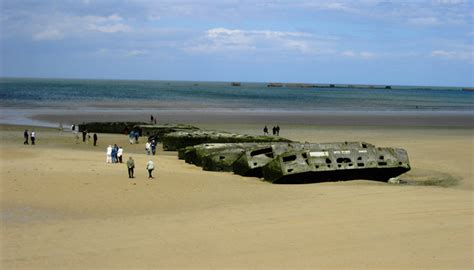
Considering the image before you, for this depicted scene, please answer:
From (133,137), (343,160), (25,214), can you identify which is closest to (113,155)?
(343,160)

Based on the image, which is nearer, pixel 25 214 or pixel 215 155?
pixel 25 214

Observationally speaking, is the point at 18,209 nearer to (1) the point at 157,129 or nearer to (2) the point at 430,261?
(2) the point at 430,261

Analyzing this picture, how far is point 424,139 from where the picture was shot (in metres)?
41.6

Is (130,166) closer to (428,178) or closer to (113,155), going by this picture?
(113,155)

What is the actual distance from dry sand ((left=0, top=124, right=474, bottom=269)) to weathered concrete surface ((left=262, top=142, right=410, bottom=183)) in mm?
659

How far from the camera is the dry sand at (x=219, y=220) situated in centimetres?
1188

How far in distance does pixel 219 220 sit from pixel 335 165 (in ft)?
27.9

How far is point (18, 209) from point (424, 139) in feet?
104

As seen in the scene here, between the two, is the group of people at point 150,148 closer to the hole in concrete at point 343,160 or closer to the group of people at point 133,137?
the group of people at point 133,137

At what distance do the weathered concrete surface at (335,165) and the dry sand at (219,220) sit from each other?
2.16ft

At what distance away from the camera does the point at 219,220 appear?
15.2 m

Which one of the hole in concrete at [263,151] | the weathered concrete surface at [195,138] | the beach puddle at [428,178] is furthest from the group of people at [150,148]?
the beach puddle at [428,178]

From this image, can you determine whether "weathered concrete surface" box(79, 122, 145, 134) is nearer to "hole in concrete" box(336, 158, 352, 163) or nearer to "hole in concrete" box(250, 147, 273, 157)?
"hole in concrete" box(250, 147, 273, 157)

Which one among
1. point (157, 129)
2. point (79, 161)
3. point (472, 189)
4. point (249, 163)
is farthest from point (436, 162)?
point (157, 129)
